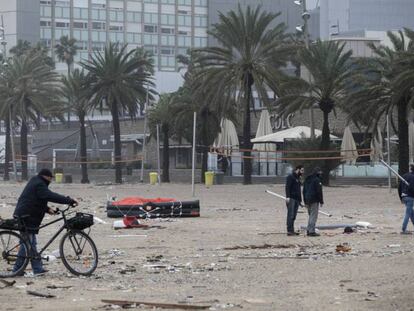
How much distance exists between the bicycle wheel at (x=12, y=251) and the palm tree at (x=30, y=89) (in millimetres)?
55497

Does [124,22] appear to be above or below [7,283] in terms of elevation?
above

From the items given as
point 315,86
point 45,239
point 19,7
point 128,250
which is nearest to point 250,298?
point 128,250

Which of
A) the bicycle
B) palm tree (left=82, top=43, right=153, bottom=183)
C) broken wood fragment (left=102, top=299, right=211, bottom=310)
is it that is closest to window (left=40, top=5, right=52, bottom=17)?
palm tree (left=82, top=43, right=153, bottom=183)

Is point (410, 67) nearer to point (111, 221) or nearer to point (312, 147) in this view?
point (312, 147)

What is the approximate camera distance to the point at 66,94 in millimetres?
68312

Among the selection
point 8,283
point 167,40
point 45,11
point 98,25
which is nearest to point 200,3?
point 167,40

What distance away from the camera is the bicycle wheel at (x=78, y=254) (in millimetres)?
12289

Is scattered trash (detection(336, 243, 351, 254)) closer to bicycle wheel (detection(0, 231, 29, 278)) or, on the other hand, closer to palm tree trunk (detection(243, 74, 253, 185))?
bicycle wheel (detection(0, 231, 29, 278))

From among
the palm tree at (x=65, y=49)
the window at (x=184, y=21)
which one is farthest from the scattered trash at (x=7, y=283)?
the window at (x=184, y=21)

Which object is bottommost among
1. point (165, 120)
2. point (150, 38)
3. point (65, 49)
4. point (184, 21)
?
point (165, 120)

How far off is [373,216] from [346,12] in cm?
9848

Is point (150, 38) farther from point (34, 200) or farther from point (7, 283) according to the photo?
point (7, 283)

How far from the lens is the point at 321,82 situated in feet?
159

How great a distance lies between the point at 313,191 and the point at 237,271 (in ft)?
21.7
